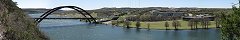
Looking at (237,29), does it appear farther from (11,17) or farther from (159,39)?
(159,39)

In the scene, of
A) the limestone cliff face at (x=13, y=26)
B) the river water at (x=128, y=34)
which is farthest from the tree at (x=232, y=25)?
the river water at (x=128, y=34)

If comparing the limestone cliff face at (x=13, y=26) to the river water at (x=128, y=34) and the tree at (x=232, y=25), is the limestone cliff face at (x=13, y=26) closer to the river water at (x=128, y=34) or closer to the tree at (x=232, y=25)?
the tree at (x=232, y=25)

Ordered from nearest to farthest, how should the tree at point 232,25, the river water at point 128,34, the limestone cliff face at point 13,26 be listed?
the limestone cliff face at point 13,26, the tree at point 232,25, the river water at point 128,34

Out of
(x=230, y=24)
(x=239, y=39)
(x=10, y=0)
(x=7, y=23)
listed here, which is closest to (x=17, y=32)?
(x=7, y=23)

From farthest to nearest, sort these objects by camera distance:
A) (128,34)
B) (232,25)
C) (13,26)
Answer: (128,34) < (232,25) < (13,26)

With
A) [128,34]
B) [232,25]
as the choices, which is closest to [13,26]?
[232,25]

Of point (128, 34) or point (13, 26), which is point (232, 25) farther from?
point (128, 34)

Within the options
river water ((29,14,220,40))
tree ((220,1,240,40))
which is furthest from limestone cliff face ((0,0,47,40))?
river water ((29,14,220,40))

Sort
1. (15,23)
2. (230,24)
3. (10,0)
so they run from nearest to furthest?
(15,23)
(10,0)
(230,24)
